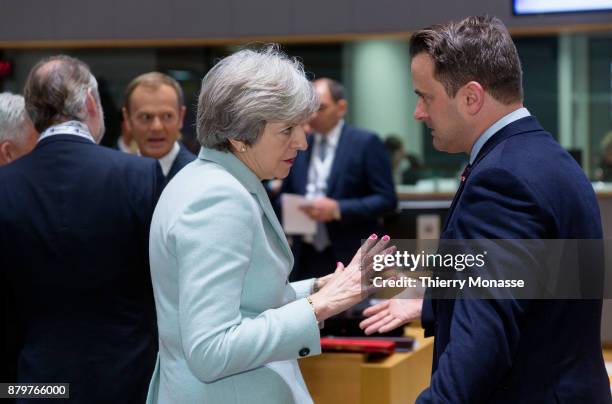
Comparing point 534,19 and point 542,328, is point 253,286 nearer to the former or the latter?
point 542,328

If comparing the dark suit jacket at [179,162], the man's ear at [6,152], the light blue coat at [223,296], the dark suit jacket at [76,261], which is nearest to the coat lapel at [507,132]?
the light blue coat at [223,296]

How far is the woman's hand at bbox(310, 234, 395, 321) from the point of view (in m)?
1.82

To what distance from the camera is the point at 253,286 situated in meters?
1.81

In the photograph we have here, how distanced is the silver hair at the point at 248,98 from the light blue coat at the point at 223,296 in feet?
0.21

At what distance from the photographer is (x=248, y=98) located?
185 centimetres

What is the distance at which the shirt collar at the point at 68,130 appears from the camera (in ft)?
8.30

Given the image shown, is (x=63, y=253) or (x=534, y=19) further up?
(x=534, y=19)

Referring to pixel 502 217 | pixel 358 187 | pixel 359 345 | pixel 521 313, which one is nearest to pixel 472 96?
pixel 502 217

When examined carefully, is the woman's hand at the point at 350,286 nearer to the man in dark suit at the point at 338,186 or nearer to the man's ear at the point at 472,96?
the man's ear at the point at 472,96

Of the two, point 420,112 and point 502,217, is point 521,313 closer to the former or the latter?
point 502,217

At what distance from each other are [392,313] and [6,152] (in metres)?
1.63

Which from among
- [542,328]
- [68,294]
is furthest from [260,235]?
[68,294]

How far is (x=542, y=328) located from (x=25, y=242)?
145 cm

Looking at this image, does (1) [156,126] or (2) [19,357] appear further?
(1) [156,126]
